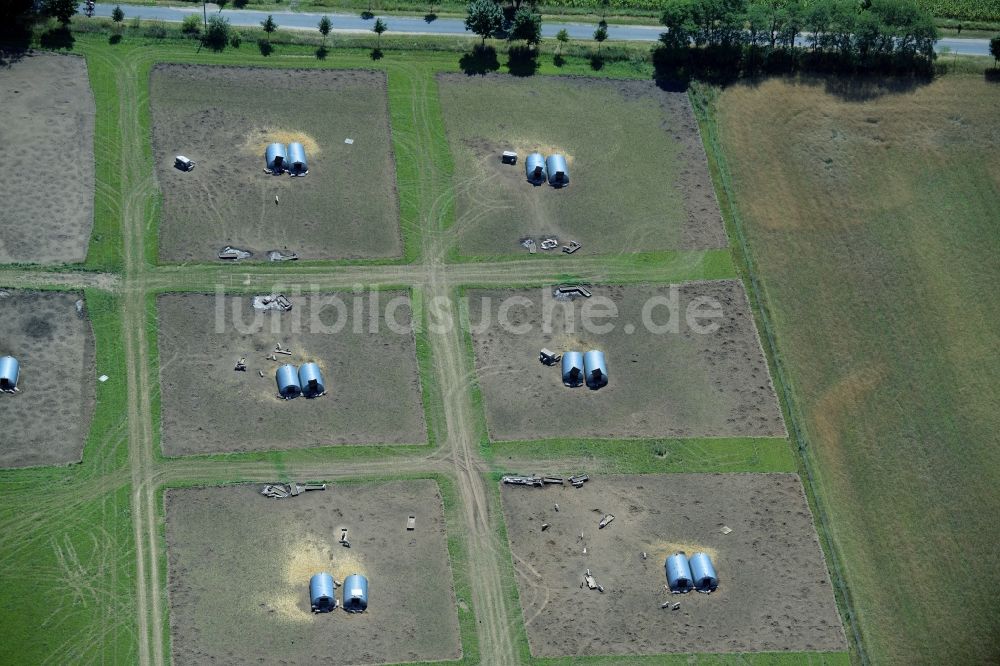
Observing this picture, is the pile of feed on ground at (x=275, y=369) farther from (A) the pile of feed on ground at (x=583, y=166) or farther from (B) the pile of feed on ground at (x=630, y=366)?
(A) the pile of feed on ground at (x=583, y=166)

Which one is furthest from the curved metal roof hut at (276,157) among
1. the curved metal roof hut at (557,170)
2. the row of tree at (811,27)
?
the row of tree at (811,27)

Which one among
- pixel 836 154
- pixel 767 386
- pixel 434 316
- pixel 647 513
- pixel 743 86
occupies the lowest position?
pixel 647 513

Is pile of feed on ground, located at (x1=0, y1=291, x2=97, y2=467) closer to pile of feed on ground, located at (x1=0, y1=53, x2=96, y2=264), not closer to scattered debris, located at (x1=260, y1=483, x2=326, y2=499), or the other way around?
pile of feed on ground, located at (x1=0, y1=53, x2=96, y2=264)

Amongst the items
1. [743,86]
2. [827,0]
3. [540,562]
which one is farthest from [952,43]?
[540,562]

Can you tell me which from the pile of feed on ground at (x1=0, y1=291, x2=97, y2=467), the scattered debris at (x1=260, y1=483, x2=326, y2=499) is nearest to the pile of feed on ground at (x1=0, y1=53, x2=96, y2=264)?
the pile of feed on ground at (x1=0, y1=291, x2=97, y2=467)

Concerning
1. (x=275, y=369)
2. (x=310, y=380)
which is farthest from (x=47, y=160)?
(x=310, y=380)

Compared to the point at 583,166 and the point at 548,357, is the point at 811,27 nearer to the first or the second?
the point at 583,166

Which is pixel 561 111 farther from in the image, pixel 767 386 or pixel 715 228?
pixel 767 386
